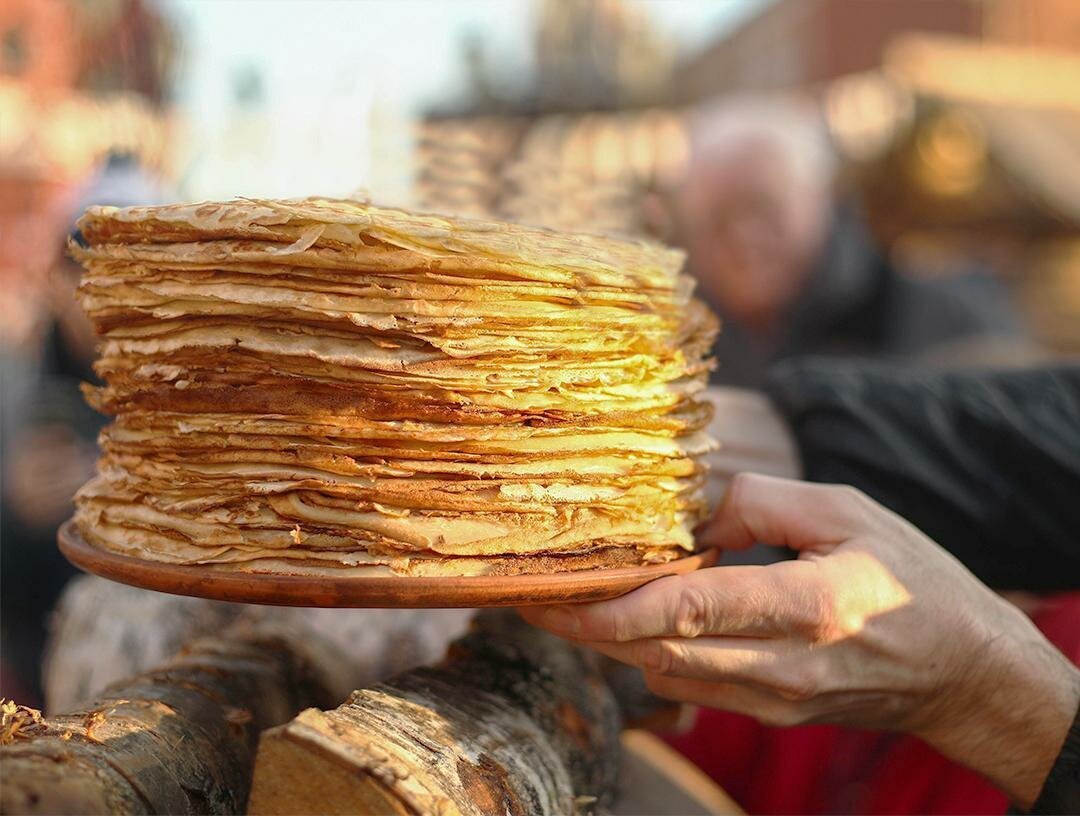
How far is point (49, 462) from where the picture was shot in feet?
8.64

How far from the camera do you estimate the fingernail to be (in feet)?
2.89

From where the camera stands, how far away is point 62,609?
1.53m

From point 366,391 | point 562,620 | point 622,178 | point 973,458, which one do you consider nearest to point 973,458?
point 973,458

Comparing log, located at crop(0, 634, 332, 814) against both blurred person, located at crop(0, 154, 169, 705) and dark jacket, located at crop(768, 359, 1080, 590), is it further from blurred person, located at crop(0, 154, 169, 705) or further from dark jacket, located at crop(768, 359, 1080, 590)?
blurred person, located at crop(0, 154, 169, 705)

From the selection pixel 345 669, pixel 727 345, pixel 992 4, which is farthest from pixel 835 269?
pixel 992 4

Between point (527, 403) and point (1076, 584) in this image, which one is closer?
point (527, 403)

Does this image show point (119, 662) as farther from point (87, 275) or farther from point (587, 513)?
point (587, 513)

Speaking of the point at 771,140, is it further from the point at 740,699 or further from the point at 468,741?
the point at 468,741

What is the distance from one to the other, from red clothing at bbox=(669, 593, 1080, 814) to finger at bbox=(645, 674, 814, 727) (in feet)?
1.31

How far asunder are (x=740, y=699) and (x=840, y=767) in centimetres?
62

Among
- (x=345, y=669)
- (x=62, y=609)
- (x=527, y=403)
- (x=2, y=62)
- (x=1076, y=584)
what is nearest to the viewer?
(x=527, y=403)

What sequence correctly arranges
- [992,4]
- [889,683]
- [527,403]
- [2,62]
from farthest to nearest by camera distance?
[992,4] → [2,62] → [889,683] → [527,403]

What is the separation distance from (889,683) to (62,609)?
1.21 m

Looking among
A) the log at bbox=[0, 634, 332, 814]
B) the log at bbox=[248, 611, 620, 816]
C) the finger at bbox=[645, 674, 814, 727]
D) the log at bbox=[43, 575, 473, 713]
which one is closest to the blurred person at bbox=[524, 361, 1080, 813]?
the finger at bbox=[645, 674, 814, 727]
